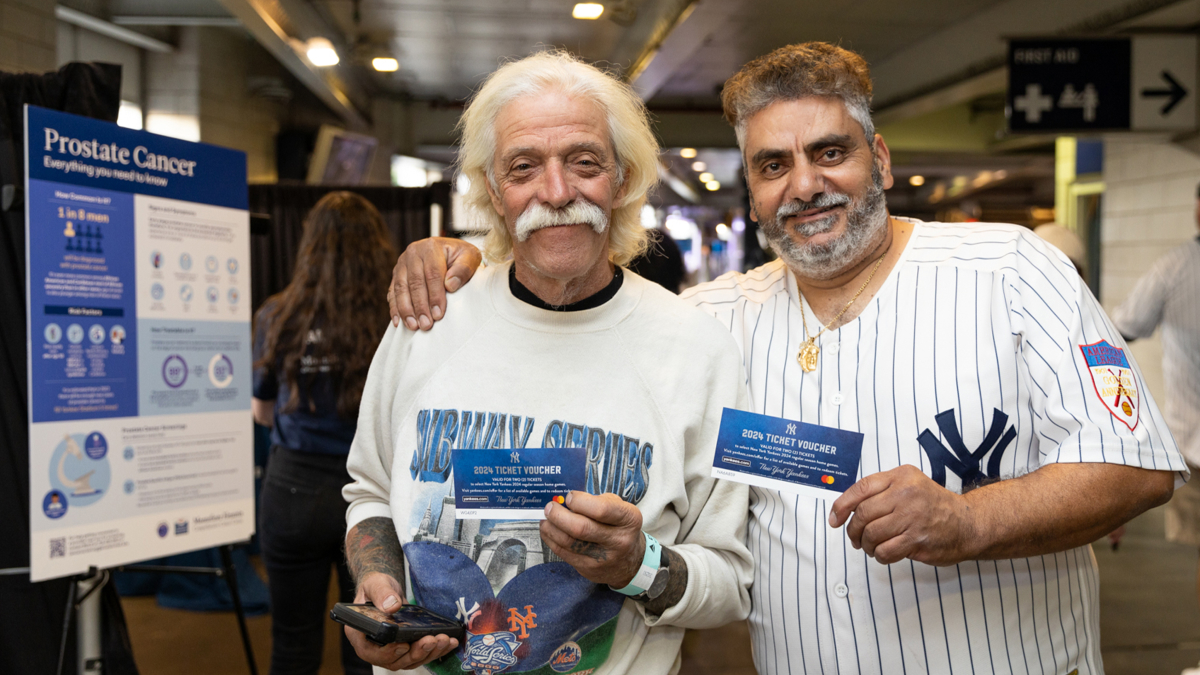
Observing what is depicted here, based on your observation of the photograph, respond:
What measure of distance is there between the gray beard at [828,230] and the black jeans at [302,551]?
6.74 ft

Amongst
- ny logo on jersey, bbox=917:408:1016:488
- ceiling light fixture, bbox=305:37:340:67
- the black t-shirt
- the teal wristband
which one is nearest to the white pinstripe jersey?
ny logo on jersey, bbox=917:408:1016:488

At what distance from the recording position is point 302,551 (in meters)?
3.08

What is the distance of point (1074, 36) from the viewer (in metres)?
5.35

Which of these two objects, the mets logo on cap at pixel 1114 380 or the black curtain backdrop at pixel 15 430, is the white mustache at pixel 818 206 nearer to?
the mets logo on cap at pixel 1114 380

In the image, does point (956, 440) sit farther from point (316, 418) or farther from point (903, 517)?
point (316, 418)

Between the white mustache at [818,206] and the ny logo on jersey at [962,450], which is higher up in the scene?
the white mustache at [818,206]

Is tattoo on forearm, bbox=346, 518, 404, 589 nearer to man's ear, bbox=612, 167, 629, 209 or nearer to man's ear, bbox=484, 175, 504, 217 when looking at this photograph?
man's ear, bbox=484, 175, 504, 217

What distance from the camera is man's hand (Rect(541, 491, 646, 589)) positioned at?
1.20m

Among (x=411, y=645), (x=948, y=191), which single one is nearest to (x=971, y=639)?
(x=411, y=645)

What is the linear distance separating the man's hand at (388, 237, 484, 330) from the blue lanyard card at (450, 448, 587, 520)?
45 centimetres

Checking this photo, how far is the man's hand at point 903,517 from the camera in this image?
1238mm

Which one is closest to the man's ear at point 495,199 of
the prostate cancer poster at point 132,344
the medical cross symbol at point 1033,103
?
the prostate cancer poster at point 132,344

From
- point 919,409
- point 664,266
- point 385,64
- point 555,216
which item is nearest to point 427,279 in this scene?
point 555,216

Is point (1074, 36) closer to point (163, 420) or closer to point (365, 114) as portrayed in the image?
point (163, 420)
